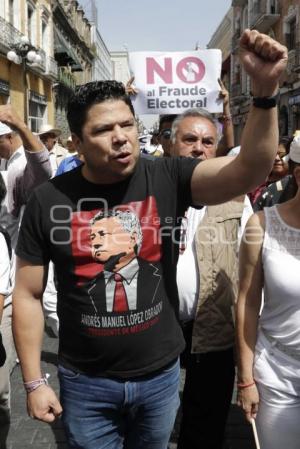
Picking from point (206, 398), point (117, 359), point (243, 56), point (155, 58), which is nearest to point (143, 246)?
point (117, 359)

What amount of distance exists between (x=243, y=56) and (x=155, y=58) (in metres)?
3.48

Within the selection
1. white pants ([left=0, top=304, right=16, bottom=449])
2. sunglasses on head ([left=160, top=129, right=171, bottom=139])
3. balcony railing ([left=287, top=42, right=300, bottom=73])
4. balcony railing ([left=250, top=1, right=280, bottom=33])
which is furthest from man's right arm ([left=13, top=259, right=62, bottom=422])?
balcony railing ([left=250, top=1, right=280, bottom=33])

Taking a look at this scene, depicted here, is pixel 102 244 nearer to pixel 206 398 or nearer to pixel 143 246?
pixel 143 246

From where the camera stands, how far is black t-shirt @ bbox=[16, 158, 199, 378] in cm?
199

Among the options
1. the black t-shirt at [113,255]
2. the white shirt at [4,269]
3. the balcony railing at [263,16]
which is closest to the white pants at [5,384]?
the white shirt at [4,269]

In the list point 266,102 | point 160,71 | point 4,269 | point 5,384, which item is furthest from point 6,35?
point 266,102

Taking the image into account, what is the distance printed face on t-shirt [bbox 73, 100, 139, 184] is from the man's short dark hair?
19 millimetres

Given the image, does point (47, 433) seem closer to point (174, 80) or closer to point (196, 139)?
point (196, 139)

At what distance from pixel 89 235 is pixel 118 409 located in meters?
0.68

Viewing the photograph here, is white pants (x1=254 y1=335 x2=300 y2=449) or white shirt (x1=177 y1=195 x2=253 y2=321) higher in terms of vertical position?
white shirt (x1=177 y1=195 x2=253 y2=321)

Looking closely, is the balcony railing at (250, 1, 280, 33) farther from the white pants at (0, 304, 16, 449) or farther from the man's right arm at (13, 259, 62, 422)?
the man's right arm at (13, 259, 62, 422)

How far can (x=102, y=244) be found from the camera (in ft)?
6.52

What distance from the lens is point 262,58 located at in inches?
63.0

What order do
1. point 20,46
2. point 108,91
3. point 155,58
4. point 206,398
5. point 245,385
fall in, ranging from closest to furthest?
1. point 108,91
2. point 245,385
3. point 206,398
4. point 155,58
5. point 20,46
